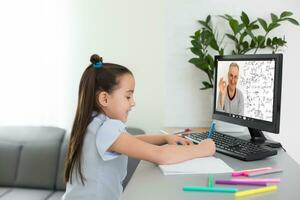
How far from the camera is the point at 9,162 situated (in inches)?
92.5

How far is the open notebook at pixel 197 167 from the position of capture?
120cm

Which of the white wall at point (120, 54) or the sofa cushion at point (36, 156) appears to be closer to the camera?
the white wall at point (120, 54)

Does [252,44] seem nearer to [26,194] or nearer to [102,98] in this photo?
[102,98]

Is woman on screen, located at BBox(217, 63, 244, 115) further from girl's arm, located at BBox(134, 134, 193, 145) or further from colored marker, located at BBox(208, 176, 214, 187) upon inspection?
colored marker, located at BBox(208, 176, 214, 187)

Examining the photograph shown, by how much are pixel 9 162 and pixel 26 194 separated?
0.27m

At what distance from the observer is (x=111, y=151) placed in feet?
4.17

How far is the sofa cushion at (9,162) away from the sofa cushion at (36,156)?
0.02 m

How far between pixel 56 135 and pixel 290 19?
1536mm

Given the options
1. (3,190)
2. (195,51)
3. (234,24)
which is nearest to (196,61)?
(195,51)

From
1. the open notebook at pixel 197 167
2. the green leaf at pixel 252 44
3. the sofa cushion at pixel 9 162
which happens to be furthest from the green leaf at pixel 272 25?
the sofa cushion at pixel 9 162

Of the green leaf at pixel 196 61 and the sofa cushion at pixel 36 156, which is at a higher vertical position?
the green leaf at pixel 196 61

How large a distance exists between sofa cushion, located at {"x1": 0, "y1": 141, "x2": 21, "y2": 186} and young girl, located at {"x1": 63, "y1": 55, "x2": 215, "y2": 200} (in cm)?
112

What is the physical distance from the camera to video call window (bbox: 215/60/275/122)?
1.47 meters

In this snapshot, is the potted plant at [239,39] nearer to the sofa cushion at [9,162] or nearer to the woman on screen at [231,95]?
the woman on screen at [231,95]
